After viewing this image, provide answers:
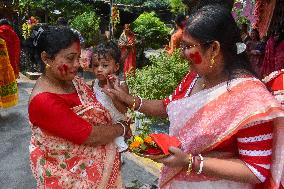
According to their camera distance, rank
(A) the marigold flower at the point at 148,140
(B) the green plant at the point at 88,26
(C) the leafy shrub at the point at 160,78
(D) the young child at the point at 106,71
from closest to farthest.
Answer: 1. (A) the marigold flower at the point at 148,140
2. (D) the young child at the point at 106,71
3. (C) the leafy shrub at the point at 160,78
4. (B) the green plant at the point at 88,26

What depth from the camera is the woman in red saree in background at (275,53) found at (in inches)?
140

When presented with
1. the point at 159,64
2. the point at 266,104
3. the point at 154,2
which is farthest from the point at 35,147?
the point at 154,2

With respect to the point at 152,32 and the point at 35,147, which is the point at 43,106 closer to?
the point at 35,147

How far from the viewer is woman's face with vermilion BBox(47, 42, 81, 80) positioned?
2.30 meters

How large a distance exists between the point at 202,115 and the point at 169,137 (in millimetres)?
196

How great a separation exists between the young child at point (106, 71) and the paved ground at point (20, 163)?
1.71 m

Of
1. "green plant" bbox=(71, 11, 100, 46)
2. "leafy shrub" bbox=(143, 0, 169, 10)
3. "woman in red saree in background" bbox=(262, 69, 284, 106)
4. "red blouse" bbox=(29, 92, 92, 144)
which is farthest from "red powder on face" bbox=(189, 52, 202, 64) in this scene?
"leafy shrub" bbox=(143, 0, 169, 10)

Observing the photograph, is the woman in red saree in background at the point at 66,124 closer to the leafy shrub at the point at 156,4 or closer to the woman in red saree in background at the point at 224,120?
the woman in red saree in background at the point at 224,120

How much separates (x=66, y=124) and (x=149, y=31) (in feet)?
35.8

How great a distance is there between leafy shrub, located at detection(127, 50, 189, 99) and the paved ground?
3.08 feet

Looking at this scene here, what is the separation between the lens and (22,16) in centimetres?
1330

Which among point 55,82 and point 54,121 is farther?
point 55,82

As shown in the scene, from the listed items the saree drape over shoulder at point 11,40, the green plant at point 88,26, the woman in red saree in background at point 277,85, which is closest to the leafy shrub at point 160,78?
the woman in red saree in background at point 277,85

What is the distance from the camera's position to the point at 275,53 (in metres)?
3.63
